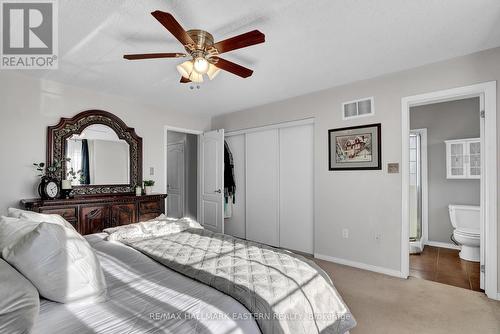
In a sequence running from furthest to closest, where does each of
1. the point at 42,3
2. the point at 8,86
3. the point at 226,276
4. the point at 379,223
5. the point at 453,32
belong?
the point at 379,223, the point at 8,86, the point at 453,32, the point at 42,3, the point at 226,276

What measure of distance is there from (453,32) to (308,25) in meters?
1.29

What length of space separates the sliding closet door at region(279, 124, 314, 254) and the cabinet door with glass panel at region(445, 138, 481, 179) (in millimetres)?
2227

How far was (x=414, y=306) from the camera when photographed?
7.64 ft

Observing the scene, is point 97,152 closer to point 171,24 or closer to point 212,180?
point 212,180

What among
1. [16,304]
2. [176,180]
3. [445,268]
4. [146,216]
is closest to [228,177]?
[146,216]

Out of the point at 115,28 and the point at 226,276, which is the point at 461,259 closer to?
the point at 226,276

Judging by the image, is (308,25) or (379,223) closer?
(308,25)

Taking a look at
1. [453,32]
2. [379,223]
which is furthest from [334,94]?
[379,223]

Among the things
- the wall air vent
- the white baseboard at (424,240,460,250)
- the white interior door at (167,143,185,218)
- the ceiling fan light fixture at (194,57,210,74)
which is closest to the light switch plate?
the wall air vent

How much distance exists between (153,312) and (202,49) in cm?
176

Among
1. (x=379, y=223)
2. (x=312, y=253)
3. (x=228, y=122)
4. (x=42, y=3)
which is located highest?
(x=42, y=3)

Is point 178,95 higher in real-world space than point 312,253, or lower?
higher

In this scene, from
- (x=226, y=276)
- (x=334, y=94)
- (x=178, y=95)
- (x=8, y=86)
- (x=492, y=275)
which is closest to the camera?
(x=226, y=276)

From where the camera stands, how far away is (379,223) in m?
3.18
